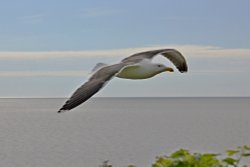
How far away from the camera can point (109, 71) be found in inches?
297

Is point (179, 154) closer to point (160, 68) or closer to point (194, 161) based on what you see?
point (194, 161)

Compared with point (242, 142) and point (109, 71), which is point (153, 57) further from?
point (242, 142)

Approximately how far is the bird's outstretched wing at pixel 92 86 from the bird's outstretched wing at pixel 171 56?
4.51 feet

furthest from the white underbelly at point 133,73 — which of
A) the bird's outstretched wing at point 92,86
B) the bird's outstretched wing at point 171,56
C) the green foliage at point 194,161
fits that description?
the green foliage at point 194,161

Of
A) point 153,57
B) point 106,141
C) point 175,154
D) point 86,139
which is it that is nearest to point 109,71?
point 153,57

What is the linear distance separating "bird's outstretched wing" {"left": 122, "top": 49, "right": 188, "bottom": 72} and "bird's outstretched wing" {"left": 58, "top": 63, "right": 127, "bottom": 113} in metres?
1.38

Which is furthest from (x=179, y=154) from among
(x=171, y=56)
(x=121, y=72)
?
(x=171, y=56)

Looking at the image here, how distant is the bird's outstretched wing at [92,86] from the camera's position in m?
6.36

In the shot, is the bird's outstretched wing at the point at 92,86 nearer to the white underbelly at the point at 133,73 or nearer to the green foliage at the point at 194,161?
the white underbelly at the point at 133,73

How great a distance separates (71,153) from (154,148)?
9162mm

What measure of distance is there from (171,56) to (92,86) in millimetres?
3668

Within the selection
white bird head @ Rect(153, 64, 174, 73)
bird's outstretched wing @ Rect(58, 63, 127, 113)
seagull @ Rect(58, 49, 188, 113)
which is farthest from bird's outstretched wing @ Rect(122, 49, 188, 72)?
bird's outstretched wing @ Rect(58, 63, 127, 113)

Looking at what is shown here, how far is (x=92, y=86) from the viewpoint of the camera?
7043 mm

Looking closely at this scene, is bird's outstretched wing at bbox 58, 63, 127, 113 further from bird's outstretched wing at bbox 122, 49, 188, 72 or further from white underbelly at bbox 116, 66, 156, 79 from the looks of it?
bird's outstretched wing at bbox 122, 49, 188, 72
